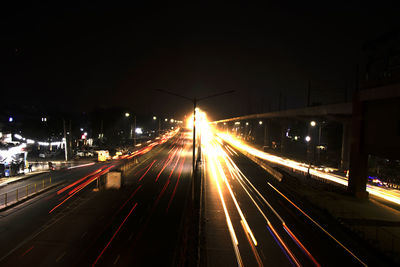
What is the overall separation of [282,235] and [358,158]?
13.3 metres

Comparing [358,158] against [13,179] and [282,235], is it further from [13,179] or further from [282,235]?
[13,179]

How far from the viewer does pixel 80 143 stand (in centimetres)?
6838

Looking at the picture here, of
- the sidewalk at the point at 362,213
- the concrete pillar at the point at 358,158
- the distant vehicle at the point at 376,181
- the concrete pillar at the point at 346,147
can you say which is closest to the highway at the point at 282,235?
the sidewalk at the point at 362,213

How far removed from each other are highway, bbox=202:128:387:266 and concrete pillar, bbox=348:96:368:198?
6052mm

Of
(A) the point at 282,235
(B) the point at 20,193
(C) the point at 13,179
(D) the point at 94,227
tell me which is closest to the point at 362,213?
(A) the point at 282,235

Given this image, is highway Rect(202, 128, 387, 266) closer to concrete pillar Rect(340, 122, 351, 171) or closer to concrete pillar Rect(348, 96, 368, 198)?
concrete pillar Rect(348, 96, 368, 198)

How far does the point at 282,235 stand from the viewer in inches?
548

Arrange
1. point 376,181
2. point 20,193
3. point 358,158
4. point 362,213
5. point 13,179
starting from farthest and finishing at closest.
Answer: point 376,181 → point 13,179 → point 358,158 → point 20,193 → point 362,213

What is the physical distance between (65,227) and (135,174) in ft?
54.6

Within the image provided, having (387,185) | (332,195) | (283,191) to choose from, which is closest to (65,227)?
(283,191)

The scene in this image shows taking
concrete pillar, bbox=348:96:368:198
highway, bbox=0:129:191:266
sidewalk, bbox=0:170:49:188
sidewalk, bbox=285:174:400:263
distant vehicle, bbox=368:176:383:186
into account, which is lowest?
highway, bbox=0:129:191:266

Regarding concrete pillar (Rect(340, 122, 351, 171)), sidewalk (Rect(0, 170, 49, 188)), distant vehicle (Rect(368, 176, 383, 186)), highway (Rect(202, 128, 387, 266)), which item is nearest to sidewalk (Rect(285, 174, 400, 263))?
highway (Rect(202, 128, 387, 266))

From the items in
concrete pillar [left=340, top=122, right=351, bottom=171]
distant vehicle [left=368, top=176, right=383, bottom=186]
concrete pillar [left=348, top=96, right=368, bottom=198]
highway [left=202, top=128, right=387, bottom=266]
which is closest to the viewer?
highway [left=202, top=128, right=387, bottom=266]

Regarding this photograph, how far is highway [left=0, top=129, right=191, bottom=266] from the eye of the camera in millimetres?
11242
